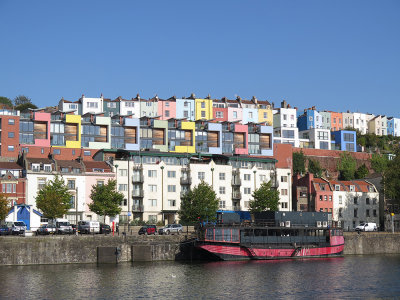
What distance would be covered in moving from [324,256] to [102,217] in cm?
3663

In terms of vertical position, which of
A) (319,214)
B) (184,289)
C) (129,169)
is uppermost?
(129,169)

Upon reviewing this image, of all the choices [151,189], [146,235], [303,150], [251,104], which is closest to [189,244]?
[146,235]

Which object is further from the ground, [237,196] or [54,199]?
[237,196]

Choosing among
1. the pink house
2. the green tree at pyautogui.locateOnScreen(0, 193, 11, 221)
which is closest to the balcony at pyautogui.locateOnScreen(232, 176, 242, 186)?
the green tree at pyautogui.locateOnScreen(0, 193, 11, 221)

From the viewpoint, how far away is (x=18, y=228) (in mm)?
82875

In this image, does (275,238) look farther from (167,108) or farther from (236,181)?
(167,108)

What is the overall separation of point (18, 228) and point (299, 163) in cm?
8126

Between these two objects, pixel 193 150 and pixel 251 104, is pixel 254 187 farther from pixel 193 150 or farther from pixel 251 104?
pixel 251 104

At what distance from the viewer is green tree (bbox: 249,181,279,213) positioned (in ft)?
377

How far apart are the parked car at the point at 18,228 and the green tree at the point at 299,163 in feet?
251

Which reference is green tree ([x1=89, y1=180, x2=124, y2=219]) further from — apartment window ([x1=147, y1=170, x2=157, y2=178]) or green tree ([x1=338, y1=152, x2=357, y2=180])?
green tree ([x1=338, y1=152, x2=357, y2=180])

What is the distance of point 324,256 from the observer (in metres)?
90.8

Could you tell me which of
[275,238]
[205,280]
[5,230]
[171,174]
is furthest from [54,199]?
[205,280]

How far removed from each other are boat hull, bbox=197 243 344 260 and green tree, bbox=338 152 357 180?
64495 millimetres
